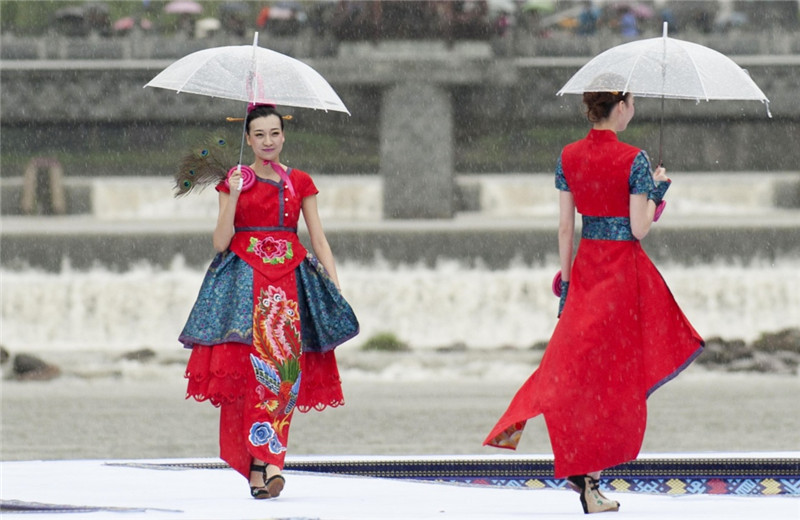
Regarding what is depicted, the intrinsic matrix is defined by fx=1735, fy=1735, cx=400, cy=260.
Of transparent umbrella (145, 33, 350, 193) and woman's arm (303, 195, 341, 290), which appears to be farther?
woman's arm (303, 195, 341, 290)

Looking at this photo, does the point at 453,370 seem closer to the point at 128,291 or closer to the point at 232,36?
the point at 128,291

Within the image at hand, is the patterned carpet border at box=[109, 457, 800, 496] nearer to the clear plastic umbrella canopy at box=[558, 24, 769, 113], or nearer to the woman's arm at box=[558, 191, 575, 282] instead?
the woman's arm at box=[558, 191, 575, 282]

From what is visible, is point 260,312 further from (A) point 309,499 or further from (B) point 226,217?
(A) point 309,499

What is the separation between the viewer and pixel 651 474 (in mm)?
7227

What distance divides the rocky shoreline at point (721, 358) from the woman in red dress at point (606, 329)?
1314 centimetres

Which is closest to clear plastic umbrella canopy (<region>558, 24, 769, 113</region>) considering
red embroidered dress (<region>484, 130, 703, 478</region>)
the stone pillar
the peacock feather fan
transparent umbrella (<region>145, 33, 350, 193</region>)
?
red embroidered dress (<region>484, 130, 703, 478</region>)

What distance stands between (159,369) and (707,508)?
45.5ft

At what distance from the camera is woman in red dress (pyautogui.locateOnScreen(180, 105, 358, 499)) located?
6695 millimetres

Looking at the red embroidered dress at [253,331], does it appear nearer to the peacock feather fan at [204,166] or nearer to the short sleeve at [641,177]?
the peacock feather fan at [204,166]

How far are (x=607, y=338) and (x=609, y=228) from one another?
40 centimetres

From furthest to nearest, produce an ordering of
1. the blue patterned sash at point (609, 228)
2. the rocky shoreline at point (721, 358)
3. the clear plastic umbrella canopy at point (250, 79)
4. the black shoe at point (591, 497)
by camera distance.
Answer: the rocky shoreline at point (721, 358) < the clear plastic umbrella canopy at point (250, 79) < the blue patterned sash at point (609, 228) < the black shoe at point (591, 497)

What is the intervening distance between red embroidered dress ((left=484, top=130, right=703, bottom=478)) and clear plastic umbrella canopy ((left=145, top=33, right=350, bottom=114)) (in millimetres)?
1091

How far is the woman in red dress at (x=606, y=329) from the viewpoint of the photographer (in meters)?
6.16

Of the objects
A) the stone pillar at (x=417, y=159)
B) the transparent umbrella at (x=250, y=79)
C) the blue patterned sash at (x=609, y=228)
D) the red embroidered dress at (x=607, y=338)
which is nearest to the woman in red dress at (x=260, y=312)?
the transparent umbrella at (x=250, y=79)
